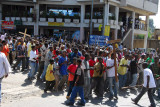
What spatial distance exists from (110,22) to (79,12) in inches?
191

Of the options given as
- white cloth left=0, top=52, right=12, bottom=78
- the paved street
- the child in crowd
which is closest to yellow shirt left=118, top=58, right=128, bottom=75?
the paved street

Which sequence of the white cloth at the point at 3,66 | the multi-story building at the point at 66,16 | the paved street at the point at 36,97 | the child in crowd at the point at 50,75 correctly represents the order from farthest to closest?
the multi-story building at the point at 66,16, the child in crowd at the point at 50,75, the paved street at the point at 36,97, the white cloth at the point at 3,66

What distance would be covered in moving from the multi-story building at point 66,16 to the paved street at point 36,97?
1629 centimetres

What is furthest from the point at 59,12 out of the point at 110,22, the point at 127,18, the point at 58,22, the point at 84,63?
the point at 84,63

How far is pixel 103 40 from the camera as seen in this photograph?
53.6 feet

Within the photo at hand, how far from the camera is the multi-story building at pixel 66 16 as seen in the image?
25.4m

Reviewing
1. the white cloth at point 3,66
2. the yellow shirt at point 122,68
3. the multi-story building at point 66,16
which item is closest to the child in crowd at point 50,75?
the white cloth at point 3,66

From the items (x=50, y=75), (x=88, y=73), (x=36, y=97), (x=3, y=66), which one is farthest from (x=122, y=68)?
(x=3, y=66)

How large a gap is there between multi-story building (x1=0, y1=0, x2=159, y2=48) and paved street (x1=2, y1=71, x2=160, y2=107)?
16.3 metres

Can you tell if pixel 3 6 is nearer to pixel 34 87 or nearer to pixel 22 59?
pixel 22 59

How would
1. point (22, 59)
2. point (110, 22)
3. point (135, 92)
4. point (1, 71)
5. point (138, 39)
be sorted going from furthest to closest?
1. point (138, 39)
2. point (110, 22)
3. point (22, 59)
4. point (135, 92)
5. point (1, 71)

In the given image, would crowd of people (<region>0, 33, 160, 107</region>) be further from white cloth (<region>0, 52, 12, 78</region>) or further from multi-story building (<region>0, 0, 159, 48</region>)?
multi-story building (<region>0, 0, 159, 48</region>)

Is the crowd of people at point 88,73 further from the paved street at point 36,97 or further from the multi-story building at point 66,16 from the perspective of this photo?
the multi-story building at point 66,16

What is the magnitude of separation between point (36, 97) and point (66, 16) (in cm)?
1949
